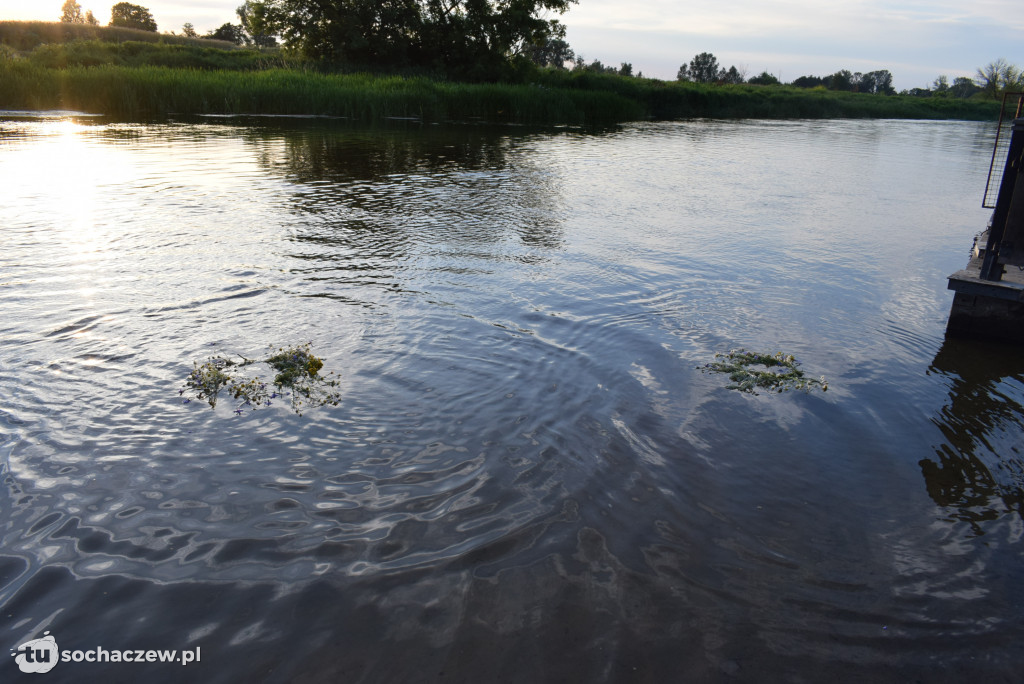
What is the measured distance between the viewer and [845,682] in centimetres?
241

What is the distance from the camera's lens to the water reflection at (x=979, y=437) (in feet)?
11.7

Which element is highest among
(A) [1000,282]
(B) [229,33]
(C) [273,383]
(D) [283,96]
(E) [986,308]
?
(B) [229,33]

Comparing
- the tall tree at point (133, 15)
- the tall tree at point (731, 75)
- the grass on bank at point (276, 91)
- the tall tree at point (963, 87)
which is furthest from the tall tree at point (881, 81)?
the tall tree at point (133, 15)

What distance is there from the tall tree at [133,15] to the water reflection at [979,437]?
105m

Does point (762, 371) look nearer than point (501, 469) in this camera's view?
No

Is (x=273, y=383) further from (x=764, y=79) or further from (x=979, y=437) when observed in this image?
(x=764, y=79)

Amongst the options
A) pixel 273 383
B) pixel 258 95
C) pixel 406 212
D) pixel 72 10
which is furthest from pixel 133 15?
pixel 273 383

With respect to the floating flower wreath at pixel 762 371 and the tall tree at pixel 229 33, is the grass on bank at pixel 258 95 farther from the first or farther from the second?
the tall tree at pixel 229 33

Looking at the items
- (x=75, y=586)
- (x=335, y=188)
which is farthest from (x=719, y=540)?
(x=335, y=188)

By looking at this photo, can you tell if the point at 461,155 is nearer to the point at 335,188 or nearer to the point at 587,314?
the point at 335,188

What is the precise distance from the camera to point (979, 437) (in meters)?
4.26

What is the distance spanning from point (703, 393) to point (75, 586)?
3832mm

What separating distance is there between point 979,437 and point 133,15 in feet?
364

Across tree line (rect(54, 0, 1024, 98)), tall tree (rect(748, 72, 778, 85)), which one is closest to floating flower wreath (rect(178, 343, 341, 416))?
tree line (rect(54, 0, 1024, 98))
